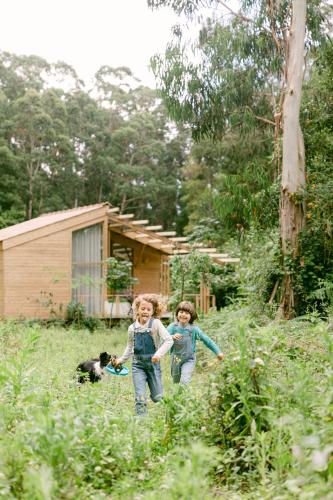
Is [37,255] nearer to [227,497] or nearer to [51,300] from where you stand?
[51,300]

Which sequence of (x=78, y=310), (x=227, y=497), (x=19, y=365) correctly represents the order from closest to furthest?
(x=227, y=497) < (x=19, y=365) < (x=78, y=310)

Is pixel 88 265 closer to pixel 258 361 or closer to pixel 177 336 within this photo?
pixel 177 336

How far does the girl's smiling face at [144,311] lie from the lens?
6930 mm

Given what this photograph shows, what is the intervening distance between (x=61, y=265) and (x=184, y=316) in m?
14.8

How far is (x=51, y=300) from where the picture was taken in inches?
845

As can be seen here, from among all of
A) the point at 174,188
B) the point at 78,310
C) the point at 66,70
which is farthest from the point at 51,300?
the point at 66,70

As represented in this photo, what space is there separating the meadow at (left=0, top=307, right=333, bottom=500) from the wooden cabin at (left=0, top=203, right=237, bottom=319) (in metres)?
16.0

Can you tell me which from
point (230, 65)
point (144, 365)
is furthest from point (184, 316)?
point (230, 65)

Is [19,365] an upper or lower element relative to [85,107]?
lower

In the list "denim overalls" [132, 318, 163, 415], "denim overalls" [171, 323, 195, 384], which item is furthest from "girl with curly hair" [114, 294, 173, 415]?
"denim overalls" [171, 323, 195, 384]

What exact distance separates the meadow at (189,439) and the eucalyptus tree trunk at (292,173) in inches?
321

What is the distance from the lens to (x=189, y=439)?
420 cm

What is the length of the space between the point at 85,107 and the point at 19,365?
127ft

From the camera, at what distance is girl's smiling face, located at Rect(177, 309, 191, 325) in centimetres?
745
